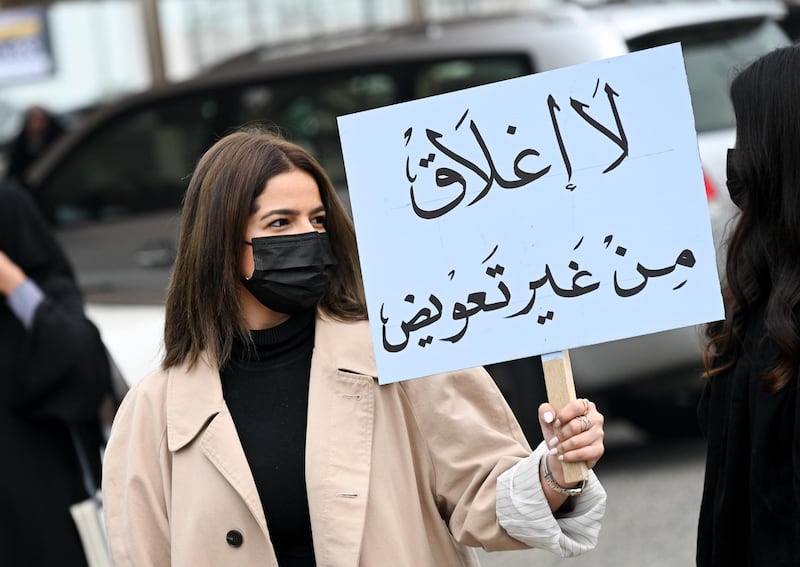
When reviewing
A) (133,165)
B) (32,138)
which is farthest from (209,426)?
(32,138)

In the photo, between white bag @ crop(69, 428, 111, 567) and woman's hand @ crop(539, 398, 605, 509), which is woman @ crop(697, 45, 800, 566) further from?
white bag @ crop(69, 428, 111, 567)

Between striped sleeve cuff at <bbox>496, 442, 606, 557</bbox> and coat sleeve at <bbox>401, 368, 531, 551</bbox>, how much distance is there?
0.04m

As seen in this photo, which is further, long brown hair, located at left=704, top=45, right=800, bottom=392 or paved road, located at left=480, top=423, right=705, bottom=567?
paved road, located at left=480, top=423, right=705, bottom=567

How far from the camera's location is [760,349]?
270 cm

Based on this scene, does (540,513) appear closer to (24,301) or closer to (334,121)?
(24,301)

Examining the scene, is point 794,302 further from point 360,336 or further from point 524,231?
point 360,336

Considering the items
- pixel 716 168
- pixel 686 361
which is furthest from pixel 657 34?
pixel 686 361

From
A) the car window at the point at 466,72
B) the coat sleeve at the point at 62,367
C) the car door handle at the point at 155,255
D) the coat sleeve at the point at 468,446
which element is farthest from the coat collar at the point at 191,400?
the car door handle at the point at 155,255

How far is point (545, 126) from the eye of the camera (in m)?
2.56

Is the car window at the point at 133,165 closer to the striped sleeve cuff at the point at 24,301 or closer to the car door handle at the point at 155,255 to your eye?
the car door handle at the point at 155,255

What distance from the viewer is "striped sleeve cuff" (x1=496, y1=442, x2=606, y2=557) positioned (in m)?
2.50

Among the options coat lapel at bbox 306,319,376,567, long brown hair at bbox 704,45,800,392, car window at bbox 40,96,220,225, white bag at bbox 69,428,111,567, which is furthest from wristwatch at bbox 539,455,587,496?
car window at bbox 40,96,220,225

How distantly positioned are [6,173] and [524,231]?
30.5ft

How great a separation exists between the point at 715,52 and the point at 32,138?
6329 mm
